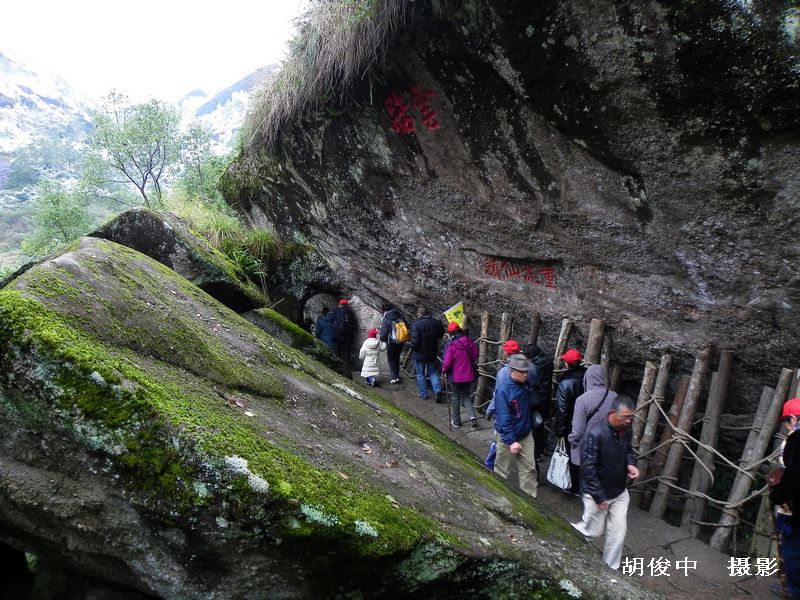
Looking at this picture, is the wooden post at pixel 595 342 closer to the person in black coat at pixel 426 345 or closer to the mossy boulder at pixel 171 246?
the person in black coat at pixel 426 345

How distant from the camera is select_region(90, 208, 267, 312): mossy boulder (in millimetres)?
5074

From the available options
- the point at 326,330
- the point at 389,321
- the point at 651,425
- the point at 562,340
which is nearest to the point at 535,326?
the point at 562,340

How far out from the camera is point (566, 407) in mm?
5586

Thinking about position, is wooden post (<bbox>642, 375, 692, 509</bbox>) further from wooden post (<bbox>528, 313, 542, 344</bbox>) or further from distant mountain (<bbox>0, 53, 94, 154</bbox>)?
distant mountain (<bbox>0, 53, 94, 154</bbox>)

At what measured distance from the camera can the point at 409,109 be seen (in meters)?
6.04

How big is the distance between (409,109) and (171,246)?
3318 mm

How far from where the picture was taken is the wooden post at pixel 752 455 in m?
4.92

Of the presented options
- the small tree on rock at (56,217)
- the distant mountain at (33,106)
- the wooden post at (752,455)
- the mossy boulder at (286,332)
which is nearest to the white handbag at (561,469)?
the wooden post at (752,455)

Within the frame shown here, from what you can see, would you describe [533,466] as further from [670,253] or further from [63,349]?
[63,349]

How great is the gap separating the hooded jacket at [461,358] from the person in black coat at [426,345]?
0.97 meters

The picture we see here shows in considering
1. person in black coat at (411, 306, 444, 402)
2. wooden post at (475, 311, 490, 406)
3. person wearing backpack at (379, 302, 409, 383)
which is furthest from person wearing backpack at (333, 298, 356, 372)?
wooden post at (475, 311, 490, 406)

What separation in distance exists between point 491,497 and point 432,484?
58 centimetres

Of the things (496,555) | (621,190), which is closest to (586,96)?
(621,190)

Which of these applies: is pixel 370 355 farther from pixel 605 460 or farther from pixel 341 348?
pixel 605 460
